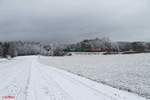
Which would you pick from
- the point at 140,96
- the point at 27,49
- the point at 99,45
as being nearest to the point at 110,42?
the point at 99,45

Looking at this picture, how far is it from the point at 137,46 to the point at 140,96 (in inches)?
5005

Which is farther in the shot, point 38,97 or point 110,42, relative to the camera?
point 110,42

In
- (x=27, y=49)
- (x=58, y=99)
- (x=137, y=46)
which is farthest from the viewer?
(x=27, y=49)

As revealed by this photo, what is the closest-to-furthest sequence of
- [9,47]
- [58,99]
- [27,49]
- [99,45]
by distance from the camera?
[58,99] < [9,47] < [99,45] < [27,49]

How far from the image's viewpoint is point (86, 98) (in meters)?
8.40

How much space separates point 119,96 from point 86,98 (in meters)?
1.48

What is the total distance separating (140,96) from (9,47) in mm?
113803

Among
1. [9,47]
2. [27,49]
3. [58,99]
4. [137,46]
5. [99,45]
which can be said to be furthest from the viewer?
[27,49]

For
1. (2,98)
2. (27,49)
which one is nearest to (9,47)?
(27,49)

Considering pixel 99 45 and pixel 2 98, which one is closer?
pixel 2 98

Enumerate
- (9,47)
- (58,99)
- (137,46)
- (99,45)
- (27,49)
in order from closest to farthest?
(58,99) < (9,47) < (137,46) < (99,45) < (27,49)

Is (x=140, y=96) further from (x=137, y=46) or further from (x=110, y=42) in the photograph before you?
(x=110, y=42)

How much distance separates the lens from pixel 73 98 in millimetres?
8375

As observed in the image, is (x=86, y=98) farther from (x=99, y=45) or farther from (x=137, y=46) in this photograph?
(x=99, y=45)
